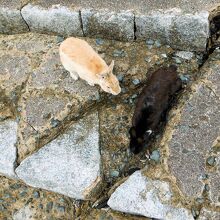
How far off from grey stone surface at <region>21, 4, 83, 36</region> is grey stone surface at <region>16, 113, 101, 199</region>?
4.95 feet

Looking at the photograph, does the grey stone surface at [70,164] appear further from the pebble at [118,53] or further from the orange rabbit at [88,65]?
the pebble at [118,53]

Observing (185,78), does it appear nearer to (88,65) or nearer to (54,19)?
(88,65)

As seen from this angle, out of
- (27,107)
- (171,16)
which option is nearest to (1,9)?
(27,107)

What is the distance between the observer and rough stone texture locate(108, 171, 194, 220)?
15.5ft

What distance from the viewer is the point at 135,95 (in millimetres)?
5535

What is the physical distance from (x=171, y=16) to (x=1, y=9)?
2613 millimetres

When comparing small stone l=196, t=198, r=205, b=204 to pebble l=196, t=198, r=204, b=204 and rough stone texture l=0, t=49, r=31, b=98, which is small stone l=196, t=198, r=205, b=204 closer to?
pebble l=196, t=198, r=204, b=204

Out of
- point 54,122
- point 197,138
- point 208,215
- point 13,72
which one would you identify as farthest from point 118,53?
point 208,215

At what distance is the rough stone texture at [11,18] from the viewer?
20.1 feet

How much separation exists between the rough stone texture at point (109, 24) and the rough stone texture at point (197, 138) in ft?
4.29

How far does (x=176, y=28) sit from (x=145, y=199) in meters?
2.39

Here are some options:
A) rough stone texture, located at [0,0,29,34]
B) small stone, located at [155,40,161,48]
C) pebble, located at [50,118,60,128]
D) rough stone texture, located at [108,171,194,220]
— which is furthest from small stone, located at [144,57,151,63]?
rough stone texture, located at [0,0,29,34]

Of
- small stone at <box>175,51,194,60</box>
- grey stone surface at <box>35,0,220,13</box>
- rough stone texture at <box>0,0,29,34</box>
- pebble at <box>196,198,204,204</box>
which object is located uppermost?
grey stone surface at <box>35,0,220,13</box>

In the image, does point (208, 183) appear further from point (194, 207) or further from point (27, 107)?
point (27, 107)
